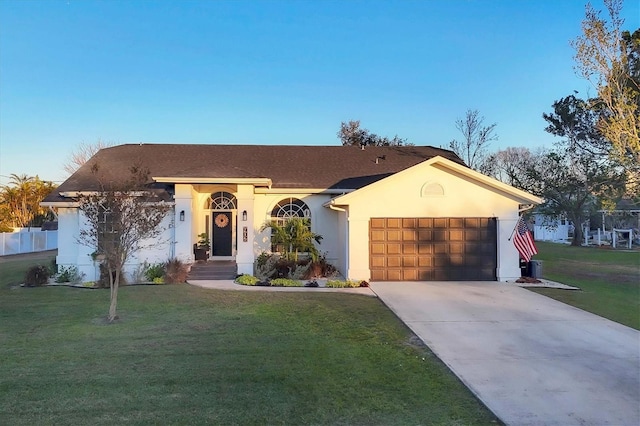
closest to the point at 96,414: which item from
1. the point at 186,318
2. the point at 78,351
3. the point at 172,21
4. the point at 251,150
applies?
the point at 78,351

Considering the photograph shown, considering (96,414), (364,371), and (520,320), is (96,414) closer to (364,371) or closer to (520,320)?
(364,371)

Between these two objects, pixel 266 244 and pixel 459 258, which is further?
pixel 266 244

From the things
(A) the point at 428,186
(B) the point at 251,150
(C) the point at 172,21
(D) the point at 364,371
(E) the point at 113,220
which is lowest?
(D) the point at 364,371

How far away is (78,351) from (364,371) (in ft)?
14.8

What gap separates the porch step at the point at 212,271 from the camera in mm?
14367

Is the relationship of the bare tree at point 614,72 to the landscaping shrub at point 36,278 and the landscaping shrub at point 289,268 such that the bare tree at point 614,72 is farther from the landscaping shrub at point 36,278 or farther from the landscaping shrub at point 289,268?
the landscaping shrub at point 36,278

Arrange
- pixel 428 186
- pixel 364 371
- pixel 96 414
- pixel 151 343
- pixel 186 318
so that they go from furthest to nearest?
pixel 428 186
pixel 186 318
pixel 151 343
pixel 364 371
pixel 96 414

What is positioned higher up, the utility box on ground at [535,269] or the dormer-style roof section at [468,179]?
the dormer-style roof section at [468,179]

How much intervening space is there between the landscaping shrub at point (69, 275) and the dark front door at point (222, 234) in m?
4.82

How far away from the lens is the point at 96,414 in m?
4.45

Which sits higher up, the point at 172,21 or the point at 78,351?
the point at 172,21

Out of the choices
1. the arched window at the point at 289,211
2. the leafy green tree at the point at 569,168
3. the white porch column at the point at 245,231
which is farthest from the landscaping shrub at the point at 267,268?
the leafy green tree at the point at 569,168

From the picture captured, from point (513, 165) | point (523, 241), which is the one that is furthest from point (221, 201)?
point (513, 165)

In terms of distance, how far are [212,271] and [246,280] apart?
6.49ft
